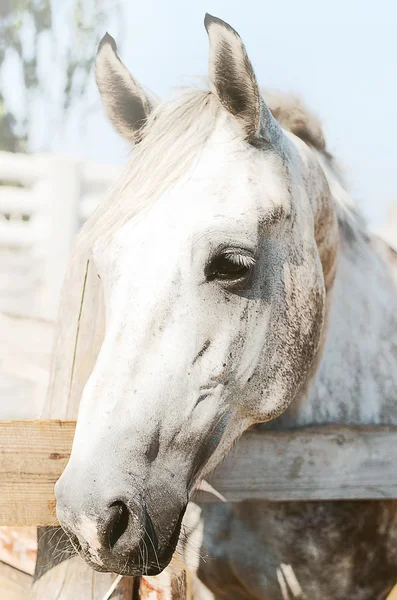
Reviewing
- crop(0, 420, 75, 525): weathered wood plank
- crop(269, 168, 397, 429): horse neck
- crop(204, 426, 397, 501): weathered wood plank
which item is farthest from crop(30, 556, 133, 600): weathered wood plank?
crop(269, 168, 397, 429): horse neck

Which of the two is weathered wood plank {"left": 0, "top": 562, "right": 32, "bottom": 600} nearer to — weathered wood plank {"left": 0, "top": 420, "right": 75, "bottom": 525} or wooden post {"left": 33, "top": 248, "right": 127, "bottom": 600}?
wooden post {"left": 33, "top": 248, "right": 127, "bottom": 600}

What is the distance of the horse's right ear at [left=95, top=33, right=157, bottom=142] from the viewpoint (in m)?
1.84

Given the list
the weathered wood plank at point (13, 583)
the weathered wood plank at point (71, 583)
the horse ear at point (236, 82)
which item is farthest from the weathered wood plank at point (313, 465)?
the weathered wood plank at point (13, 583)

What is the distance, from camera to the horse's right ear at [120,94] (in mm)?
1845

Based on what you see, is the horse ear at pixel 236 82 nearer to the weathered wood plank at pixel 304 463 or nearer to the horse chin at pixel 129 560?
the weathered wood plank at pixel 304 463

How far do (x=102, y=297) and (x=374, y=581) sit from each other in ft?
4.03

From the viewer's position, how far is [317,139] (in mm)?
2295

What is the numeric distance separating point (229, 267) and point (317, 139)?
98 centimetres

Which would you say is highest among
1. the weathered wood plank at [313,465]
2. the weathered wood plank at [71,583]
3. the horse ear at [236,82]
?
the horse ear at [236,82]

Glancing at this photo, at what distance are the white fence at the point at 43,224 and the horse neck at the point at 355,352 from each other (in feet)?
14.4

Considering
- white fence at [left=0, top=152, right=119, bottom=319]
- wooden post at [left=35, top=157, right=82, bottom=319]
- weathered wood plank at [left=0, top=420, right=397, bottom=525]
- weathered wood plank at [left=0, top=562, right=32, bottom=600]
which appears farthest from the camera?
wooden post at [left=35, top=157, right=82, bottom=319]

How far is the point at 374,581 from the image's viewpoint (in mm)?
1998

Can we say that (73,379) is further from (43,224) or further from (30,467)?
(43,224)

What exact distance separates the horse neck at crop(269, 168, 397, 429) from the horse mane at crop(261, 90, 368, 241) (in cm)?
3
